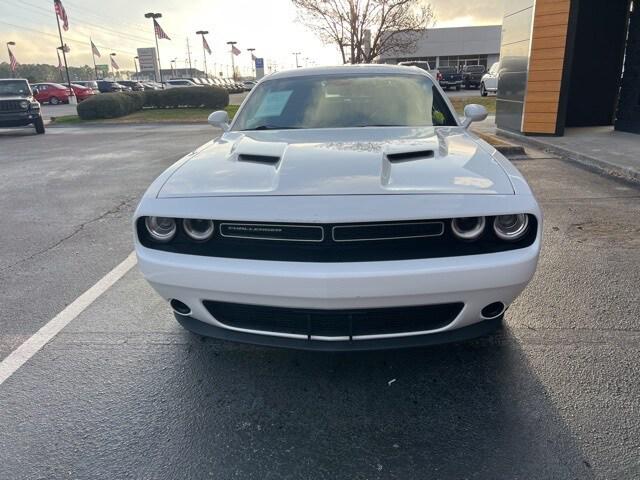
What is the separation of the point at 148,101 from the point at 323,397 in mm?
25068

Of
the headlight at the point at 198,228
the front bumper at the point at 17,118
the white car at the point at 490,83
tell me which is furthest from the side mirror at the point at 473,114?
the white car at the point at 490,83

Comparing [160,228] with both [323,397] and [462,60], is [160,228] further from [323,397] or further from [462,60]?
[462,60]

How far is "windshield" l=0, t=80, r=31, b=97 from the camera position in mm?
16219

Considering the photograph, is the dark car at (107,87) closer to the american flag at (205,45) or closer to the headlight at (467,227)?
the american flag at (205,45)

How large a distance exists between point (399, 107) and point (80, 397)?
9.21 feet

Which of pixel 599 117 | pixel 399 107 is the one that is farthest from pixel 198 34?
pixel 399 107

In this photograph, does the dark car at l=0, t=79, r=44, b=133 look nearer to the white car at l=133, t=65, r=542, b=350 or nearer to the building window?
the white car at l=133, t=65, r=542, b=350

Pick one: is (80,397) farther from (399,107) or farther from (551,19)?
(551,19)

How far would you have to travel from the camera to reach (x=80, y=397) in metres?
2.51

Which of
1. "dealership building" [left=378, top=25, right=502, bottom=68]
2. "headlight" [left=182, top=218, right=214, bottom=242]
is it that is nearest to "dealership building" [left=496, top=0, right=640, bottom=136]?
"headlight" [left=182, top=218, right=214, bottom=242]

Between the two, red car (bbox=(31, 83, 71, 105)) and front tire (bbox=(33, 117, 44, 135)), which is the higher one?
red car (bbox=(31, 83, 71, 105))

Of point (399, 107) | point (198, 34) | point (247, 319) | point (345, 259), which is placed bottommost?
point (247, 319)

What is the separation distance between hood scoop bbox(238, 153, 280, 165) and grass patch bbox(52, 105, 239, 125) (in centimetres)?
1797

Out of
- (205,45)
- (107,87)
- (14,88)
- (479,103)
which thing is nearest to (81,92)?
(107,87)
